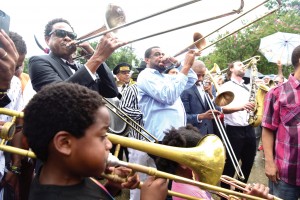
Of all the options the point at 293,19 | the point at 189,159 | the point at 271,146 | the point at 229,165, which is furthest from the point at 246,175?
the point at 293,19

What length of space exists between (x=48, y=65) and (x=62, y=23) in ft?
1.27

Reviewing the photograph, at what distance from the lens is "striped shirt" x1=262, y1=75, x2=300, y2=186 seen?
2.56 meters

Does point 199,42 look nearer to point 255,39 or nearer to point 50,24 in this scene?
point 50,24

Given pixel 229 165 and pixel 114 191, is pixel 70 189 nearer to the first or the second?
pixel 114 191

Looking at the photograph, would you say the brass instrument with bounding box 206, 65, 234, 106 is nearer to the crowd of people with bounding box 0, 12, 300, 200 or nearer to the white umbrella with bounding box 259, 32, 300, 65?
the crowd of people with bounding box 0, 12, 300, 200

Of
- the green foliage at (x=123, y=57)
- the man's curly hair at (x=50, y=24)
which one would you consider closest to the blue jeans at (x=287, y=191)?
the man's curly hair at (x=50, y=24)

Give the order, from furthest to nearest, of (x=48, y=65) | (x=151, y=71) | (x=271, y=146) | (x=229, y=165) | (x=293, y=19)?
(x=293, y=19), (x=229, y=165), (x=151, y=71), (x=271, y=146), (x=48, y=65)

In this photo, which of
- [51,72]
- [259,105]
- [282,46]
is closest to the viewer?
[51,72]

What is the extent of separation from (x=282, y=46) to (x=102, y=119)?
359 inches

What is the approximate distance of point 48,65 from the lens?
228 cm

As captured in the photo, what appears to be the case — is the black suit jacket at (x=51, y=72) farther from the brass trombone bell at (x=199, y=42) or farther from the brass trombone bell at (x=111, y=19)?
the brass trombone bell at (x=199, y=42)

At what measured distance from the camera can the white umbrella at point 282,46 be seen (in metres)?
9.20

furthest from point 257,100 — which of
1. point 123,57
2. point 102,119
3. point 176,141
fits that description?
point 123,57

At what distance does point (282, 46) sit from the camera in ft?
30.6
